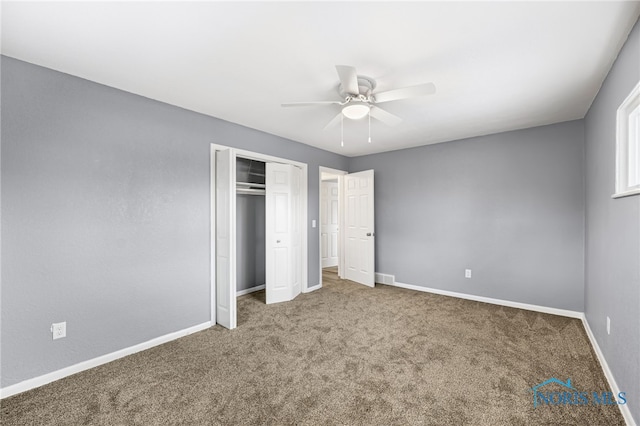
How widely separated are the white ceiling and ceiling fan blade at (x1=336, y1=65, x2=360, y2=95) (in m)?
0.21

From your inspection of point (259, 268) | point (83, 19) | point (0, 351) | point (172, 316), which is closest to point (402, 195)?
point (259, 268)

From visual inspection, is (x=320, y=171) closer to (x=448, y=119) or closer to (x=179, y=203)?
(x=448, y=119)

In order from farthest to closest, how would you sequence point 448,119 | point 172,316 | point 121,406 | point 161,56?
point 448,119
point 172,316
point 161,56
point 121,406

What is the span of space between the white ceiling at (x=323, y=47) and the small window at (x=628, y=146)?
0.44 metres

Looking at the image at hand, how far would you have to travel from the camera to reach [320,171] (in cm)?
504

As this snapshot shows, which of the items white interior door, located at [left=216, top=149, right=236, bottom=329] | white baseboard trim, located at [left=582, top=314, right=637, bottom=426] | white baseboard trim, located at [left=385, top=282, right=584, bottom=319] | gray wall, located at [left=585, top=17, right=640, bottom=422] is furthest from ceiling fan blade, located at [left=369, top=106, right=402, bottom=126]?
white baseboard trim, located at [left=385, top=282, right=584, bottom=319]

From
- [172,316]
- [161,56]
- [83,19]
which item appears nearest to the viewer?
[83,19]

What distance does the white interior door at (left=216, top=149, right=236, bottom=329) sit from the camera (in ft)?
10.5

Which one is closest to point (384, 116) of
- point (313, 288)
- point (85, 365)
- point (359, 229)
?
point (359, 229)

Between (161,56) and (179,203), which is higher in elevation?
(161,56)

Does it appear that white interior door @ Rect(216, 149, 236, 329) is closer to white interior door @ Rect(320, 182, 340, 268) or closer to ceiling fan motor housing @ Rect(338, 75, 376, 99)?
ceiling fan motor housing @ Rect(338, 75, 376, 99)

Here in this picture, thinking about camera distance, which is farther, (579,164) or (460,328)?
(579,164)

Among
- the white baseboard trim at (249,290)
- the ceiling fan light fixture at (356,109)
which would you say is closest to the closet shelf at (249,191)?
the white baseboard trim at (249,290)

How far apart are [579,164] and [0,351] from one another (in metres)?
5.96
